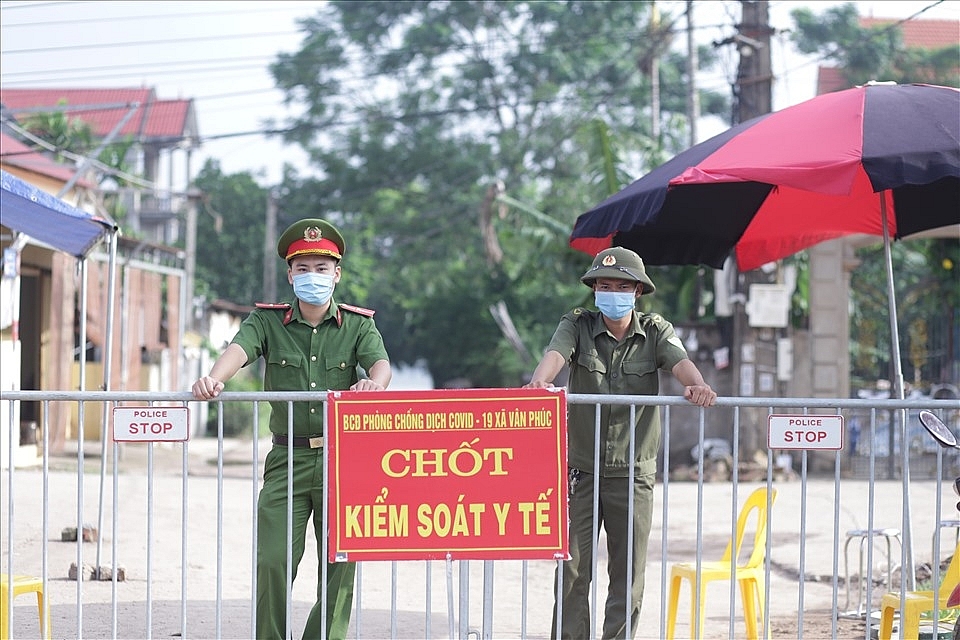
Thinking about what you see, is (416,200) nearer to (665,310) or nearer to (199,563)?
(665,310)

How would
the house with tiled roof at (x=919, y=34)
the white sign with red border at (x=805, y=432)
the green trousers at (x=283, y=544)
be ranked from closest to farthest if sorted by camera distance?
the white sign with red border at (x=805, y=432) < the green trousers at (x=283, y=544) < the house with tiled roof at (x=919, y=34)

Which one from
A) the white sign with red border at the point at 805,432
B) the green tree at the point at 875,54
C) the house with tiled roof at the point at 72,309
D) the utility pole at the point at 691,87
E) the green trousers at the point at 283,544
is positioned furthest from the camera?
the green tree at the point at 875,54

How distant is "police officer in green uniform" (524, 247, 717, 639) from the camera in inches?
217

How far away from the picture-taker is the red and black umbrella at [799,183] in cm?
559

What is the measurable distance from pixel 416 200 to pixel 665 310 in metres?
17.8

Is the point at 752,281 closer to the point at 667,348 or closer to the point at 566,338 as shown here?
the point at 667,348

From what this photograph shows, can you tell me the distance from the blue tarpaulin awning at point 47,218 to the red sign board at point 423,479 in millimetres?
4357

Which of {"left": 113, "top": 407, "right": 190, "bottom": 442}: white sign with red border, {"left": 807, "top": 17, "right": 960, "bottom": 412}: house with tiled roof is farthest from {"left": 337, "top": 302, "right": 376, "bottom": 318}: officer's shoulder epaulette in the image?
{"left": 807, "top": 17, "right": 960, "bottom": 412}: house with tiled roof

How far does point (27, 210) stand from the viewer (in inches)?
332

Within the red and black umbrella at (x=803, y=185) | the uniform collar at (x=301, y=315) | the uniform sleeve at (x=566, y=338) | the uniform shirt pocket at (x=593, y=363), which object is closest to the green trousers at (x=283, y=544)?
the uniform collar at (x=301, y=315)

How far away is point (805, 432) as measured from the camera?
16.2ft

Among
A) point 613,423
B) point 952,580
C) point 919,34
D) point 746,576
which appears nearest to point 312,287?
point 613,423

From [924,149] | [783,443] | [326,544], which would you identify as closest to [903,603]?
[783,443]

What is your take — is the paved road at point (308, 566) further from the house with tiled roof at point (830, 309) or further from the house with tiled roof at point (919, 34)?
the house with tiled roof at point (919, 34)
